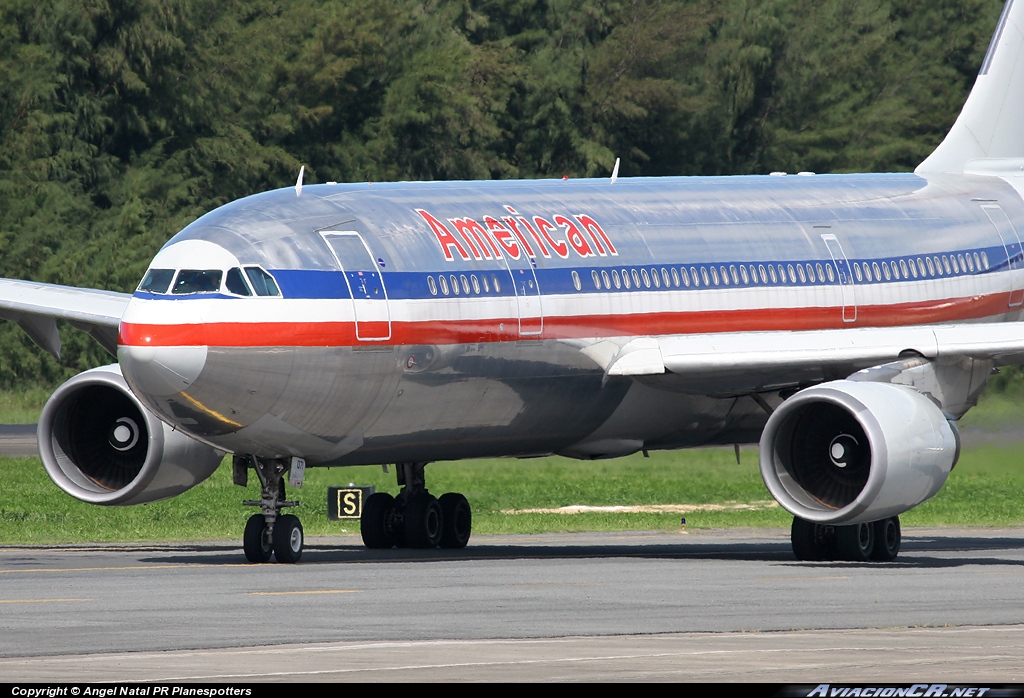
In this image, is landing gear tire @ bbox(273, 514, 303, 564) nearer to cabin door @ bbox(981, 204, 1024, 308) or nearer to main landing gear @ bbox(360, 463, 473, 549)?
main landing gear @ bbox(360, 463, 473, 549)

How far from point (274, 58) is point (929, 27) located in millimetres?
27114

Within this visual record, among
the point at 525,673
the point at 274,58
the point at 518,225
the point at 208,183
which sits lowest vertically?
the point at 525,673

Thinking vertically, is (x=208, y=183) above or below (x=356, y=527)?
above

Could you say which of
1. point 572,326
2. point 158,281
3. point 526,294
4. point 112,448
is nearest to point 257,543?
point 158,281

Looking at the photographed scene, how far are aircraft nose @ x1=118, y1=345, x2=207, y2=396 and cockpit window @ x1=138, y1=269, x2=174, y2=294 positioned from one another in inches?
32.9

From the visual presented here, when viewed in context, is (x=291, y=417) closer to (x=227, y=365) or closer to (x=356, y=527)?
(x=227, y=365)

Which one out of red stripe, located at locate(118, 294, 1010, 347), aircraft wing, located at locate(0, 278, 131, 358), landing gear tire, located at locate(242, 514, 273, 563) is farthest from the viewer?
aircraft wing, located at locate(0, 278, 131, 358)

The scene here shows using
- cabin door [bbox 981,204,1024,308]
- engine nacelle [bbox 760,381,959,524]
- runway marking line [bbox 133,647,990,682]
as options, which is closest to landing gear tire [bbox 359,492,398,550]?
engine nacelle [bbox 760,381,959,524]

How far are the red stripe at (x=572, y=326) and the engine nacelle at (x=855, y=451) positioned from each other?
2.76 m

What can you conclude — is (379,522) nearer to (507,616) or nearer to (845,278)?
(845,278)

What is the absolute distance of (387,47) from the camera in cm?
7838

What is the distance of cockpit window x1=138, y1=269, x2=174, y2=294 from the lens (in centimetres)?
2325

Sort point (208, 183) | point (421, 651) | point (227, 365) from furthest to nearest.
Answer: point (208, 183), point (227, 365), point (421, 651)

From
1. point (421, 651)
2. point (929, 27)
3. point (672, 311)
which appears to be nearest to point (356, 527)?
point (672, 311)
